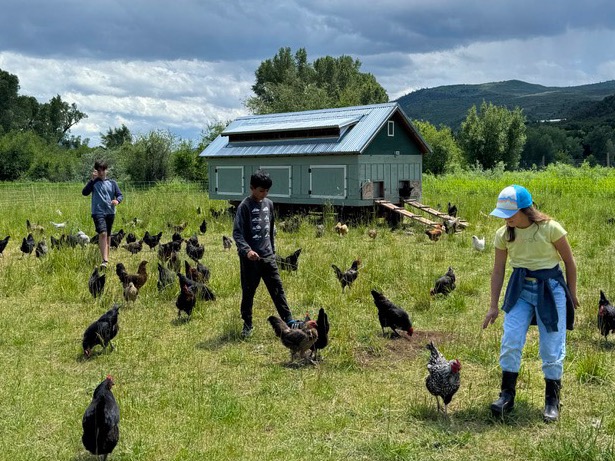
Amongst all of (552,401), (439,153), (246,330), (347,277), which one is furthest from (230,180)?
(439,153)

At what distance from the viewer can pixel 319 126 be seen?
20.0m

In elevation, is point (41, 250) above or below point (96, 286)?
above

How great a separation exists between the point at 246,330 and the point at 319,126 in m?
13.5

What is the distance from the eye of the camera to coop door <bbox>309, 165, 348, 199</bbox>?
19188mm

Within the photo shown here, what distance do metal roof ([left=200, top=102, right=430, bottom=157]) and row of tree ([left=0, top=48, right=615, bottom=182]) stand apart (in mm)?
10169

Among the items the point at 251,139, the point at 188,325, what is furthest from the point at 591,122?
the point at 188,325

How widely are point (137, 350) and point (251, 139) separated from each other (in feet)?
56.6

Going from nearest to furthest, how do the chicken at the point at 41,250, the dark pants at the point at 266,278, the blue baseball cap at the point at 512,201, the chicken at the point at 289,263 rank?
the blue baseball cap at the point at 512,201, the dark pants at the point at 266,278, the chicken at the point at 289,263, the chicken at the point at 41,250

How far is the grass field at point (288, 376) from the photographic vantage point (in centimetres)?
446

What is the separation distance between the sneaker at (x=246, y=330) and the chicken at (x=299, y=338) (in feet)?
2.86

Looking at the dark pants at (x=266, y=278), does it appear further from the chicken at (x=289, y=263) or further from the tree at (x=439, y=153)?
the tree at (x=439, y=153)

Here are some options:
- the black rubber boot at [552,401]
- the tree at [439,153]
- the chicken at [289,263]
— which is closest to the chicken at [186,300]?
the chicken at [289,263]

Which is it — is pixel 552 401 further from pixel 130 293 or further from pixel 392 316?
pixel 130 293

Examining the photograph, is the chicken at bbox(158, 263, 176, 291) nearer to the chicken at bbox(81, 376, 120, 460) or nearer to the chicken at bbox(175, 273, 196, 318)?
Result: the chicken at bbox(175, 273, 196, 318)
